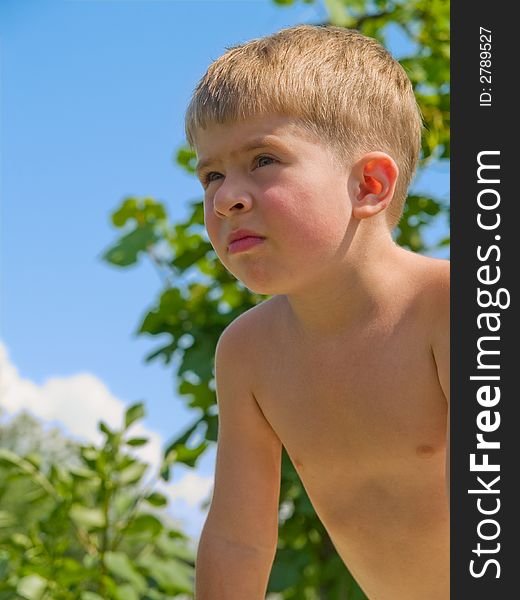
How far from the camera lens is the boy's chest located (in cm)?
165

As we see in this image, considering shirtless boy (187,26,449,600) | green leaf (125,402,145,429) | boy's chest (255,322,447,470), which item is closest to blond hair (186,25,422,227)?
shirtless boy (187,26,449,600)

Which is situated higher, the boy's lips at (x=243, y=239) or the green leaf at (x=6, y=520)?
the green leaf at (x=6, y=520)

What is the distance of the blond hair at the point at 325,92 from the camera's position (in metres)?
1.61

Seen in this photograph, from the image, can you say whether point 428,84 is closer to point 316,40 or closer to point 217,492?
point 316,40

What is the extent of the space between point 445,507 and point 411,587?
7.3 inches

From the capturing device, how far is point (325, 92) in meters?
1.65

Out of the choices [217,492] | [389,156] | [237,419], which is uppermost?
[389,156]

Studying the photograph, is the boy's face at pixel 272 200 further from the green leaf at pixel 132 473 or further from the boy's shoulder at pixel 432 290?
the green leaf at pixel 132 473

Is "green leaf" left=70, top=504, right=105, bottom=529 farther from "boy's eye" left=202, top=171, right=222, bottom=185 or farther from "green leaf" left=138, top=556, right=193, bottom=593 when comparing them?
"boy's eye" left=202, top=171, right=222, bottom=185

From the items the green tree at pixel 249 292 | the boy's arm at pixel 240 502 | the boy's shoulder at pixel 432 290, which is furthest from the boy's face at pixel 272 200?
the green tree at pixel 249 292

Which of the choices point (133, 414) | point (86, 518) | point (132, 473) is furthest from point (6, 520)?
point (133, 414)

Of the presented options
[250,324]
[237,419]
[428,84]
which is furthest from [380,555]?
[428,84]

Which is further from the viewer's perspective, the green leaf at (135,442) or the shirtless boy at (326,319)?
the green leaf at (135,442)

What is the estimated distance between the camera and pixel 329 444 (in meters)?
1.75
